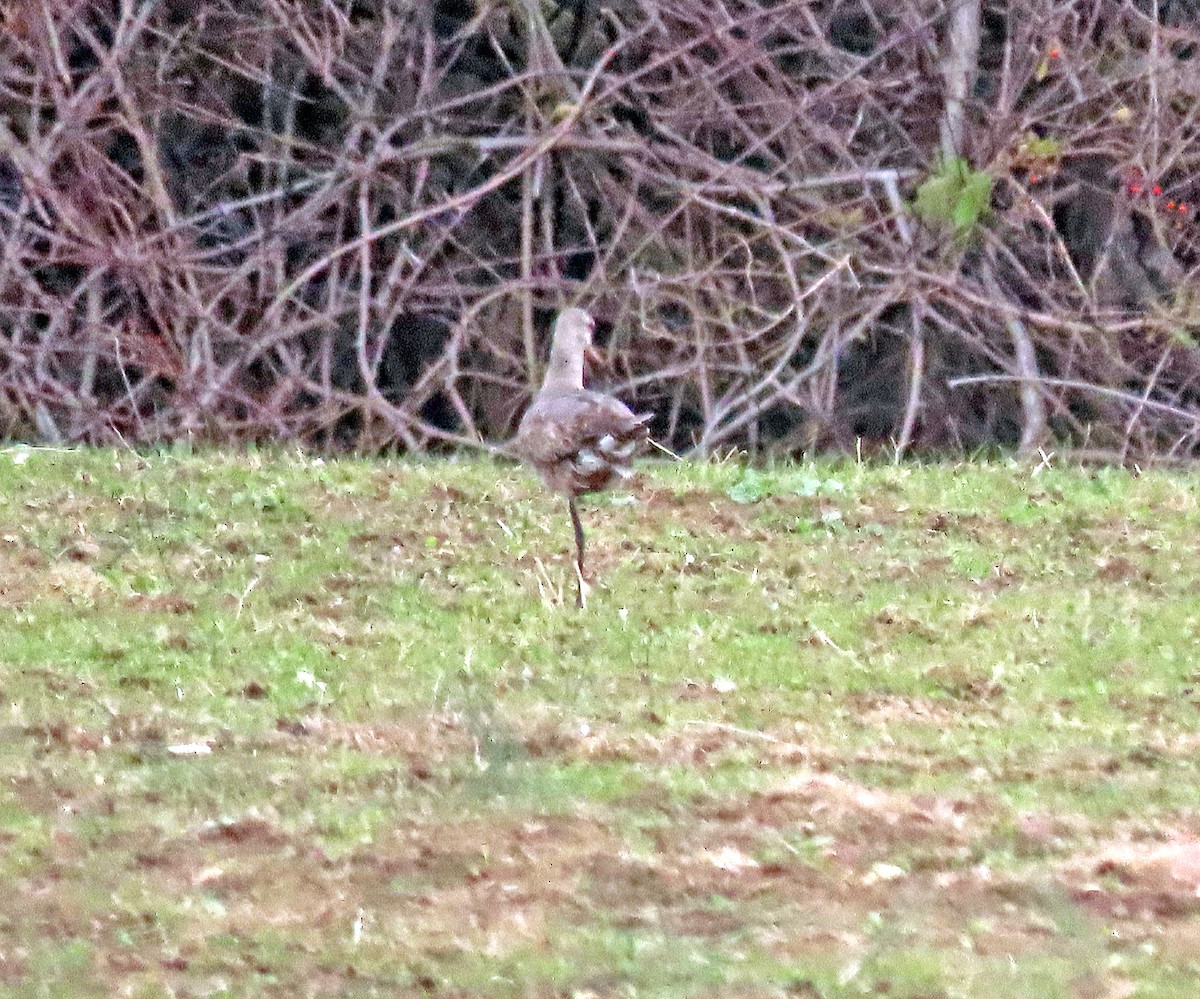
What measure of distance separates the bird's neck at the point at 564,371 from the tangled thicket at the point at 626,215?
556 cm

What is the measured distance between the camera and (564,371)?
24.7ft

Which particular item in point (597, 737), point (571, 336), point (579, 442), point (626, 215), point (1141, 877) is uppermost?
point (571, 336)

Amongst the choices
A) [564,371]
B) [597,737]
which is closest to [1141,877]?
[597,737]

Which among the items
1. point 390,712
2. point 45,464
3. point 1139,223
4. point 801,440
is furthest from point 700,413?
point 390,712

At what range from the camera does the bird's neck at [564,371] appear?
7465 millimetres

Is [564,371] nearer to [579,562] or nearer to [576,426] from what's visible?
[576,426]

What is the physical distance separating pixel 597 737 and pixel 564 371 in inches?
88.9

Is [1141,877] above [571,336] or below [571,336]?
below

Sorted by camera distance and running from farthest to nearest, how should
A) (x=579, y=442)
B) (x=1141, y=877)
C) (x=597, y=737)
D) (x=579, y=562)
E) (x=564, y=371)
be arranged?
(x=564, y=371) < (x=579, y=562) < (x=579, y=442) < (x=597, y=737) < (x=1141, y=877)

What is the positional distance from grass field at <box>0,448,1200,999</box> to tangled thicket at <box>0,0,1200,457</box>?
3982mm

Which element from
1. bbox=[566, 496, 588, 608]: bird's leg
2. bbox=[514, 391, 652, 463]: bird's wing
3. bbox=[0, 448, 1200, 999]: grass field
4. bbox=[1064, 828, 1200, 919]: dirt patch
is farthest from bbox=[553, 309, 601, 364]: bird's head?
bbox=[1064, 828, 1200, 919]: dirt patch

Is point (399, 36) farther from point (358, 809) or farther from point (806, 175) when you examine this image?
point (358, 809)

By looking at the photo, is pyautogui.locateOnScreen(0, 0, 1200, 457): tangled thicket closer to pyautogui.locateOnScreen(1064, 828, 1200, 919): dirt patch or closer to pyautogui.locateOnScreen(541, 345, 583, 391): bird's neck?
pyautogui.locateOnScreen(541, 345, 583, 391): bird's neck

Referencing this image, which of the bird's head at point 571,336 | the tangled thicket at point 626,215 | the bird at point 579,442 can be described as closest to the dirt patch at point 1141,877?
the bird at point 579,442
